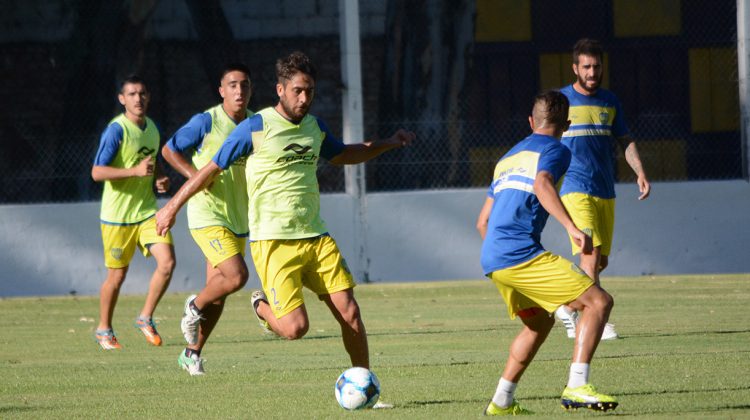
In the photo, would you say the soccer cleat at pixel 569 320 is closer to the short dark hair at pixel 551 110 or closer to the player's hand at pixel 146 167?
the player's hand at pixel 146 167

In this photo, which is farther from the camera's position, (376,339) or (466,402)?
(376,339)

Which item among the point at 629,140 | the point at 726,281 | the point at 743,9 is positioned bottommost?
the point at 726,281

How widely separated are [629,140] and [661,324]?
5.77ft

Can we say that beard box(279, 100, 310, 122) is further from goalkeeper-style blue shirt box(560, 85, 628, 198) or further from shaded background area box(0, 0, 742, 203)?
shaded background area box(0, 0, 742, 203)

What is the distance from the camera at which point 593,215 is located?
1099 centimetres

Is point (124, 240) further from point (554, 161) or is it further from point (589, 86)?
point (554, 161)

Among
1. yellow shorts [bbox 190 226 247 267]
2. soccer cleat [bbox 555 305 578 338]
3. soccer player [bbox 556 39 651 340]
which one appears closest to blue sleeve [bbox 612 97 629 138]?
soccer player [bbox 556 39 651 340]

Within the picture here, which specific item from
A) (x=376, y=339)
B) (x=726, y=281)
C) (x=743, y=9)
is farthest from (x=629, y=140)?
(x=743, y=9)

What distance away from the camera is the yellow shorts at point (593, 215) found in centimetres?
1090

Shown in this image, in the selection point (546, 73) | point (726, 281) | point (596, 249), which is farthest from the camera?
point (546, 73)

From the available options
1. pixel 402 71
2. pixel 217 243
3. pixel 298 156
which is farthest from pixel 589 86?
pixel 402 71

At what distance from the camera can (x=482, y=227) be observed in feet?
25.5

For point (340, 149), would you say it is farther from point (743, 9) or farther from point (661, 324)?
point (743, 9)

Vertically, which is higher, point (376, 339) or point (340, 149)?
point (340, 149)
